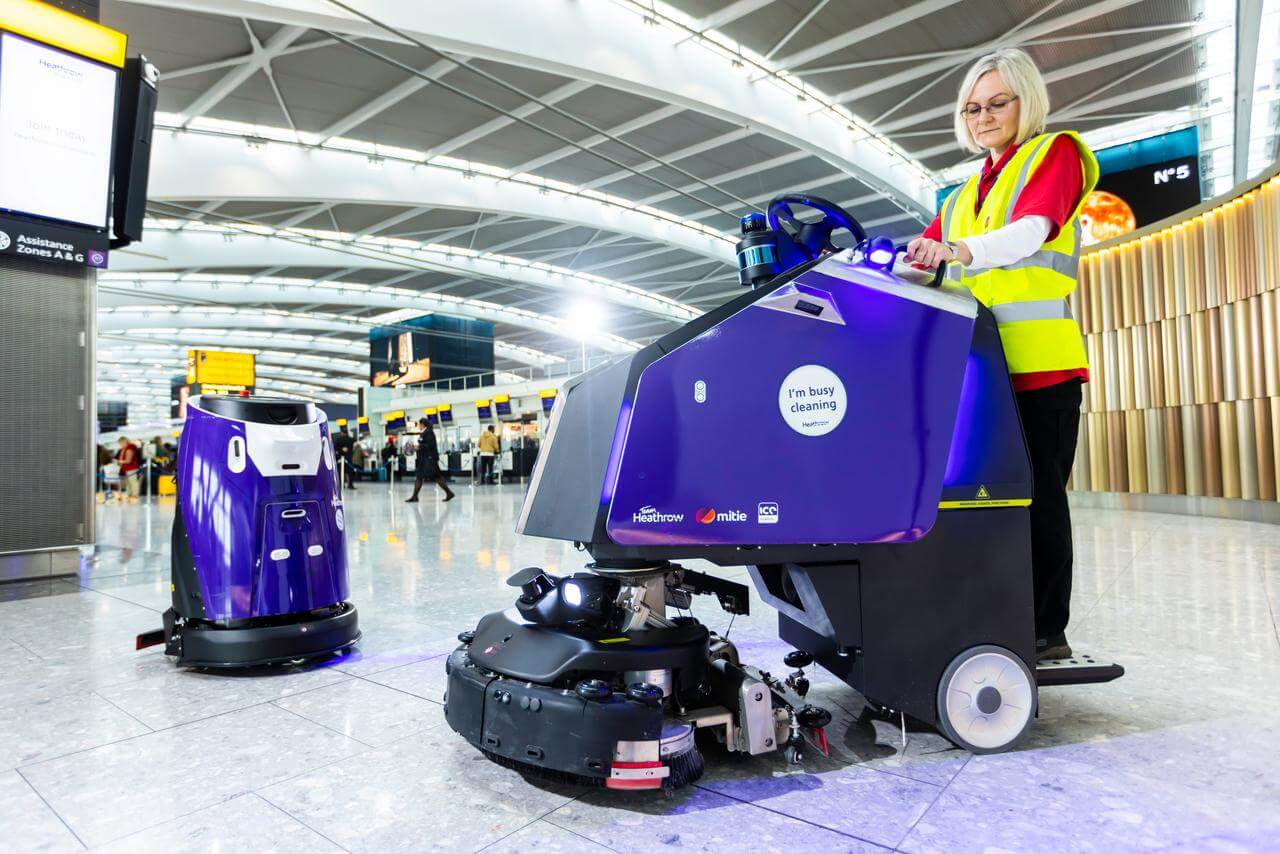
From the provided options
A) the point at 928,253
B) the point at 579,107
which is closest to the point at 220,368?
the point at 579,107

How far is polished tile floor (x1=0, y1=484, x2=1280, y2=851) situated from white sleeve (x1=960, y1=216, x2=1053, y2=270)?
1156 mm

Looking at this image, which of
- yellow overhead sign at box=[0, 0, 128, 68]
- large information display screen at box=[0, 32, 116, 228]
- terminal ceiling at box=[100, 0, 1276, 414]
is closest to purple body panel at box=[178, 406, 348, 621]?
large information display screen at box=[0, 32, 116, 228]

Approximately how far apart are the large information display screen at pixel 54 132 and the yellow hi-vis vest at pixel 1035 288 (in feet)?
18.5

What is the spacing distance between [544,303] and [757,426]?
2776 cm

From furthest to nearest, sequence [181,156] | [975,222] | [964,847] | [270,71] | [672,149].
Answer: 1. [672,149]
2. [181,156]
3. [270,71]
4. [975,222]
5. [964,847]

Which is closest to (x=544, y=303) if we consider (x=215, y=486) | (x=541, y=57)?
(x=541, y=57)

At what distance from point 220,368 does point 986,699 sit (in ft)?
72.6

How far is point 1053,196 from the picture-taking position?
5.76 feet

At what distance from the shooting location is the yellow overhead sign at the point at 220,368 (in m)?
19.2

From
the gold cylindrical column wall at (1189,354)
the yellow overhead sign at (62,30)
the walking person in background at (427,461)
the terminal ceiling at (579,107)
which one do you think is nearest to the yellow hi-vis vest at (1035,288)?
the yellow overhead sign at (62,30)

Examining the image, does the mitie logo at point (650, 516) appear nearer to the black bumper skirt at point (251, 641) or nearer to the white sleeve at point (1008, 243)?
the white sleeve at point (1008, 243)

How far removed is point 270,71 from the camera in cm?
1104

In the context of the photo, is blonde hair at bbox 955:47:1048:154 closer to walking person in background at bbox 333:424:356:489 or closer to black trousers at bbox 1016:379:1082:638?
black trousers at bbox 1016:379:1082:638

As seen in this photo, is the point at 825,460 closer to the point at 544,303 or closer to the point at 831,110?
the point at 831,110
